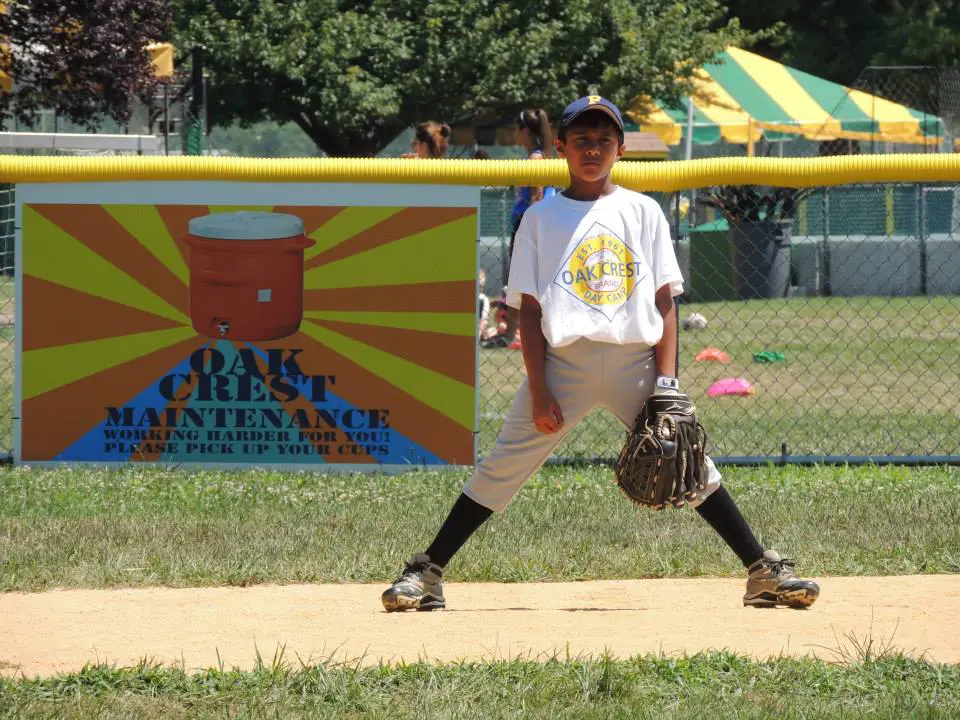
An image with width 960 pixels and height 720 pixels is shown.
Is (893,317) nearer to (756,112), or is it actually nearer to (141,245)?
(141,245)

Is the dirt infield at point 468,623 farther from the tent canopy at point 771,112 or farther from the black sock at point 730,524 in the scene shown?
the tent canopy at point 771,112

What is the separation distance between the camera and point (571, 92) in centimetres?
2620

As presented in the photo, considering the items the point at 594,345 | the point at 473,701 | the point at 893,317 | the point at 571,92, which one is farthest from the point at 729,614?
the point at 571,92

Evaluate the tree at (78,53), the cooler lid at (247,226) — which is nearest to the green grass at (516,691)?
the cooler lid at (247,226)

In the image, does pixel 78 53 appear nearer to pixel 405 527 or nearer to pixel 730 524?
pixel 405 527

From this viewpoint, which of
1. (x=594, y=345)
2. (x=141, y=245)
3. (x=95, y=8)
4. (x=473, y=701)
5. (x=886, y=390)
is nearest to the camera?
(x=473, y=701)

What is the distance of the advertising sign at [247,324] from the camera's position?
24.2 ft

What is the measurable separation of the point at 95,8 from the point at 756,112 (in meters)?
13.2

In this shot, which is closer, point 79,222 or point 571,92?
point 79,222

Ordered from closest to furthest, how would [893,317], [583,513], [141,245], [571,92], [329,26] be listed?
[583,513] < [141,245] < [893,317] < [329,26] < [571,92]

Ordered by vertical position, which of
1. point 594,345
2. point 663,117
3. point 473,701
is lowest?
point 473,701

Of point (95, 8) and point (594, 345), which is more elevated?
point (95, 8)

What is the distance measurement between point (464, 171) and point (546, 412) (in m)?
2.77

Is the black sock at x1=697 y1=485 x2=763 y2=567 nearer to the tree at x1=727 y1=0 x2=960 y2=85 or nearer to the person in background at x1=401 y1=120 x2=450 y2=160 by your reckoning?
the person in background at x1=401 y1=120 x2=450 y2=160
